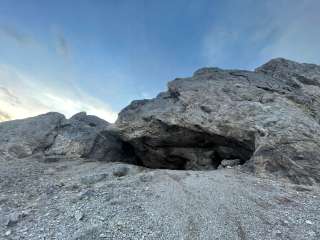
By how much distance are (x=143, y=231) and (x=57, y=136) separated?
22.3m

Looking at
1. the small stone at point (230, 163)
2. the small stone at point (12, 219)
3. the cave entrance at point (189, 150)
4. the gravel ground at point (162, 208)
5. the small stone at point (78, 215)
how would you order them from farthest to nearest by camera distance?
the cave entrance at point (189, 150), the small stone at point (230, 163), the small stone at point (12, 219), the small stone at point (78, 215), the gravel ground at point (162, 208)

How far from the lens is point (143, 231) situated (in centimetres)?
948

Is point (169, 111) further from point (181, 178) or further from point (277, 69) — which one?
point (277, 69)

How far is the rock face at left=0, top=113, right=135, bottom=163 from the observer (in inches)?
1040

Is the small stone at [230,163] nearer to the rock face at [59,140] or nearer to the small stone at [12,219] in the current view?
the rock face at [59,140]

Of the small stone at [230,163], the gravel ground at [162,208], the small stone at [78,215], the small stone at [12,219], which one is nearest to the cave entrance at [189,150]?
the small stone at [230,163]

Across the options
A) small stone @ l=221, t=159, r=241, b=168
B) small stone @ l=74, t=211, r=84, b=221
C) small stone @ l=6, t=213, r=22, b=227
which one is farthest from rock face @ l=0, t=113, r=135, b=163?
small stone @ l=74, t=211, r=84, b=221

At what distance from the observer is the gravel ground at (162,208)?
31.6 ft

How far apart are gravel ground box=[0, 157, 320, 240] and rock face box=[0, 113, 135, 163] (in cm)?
984

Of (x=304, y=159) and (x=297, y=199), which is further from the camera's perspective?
(x=304, y=159)

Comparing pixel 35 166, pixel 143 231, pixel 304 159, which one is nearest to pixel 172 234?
pixel 143 231

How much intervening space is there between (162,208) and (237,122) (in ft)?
41.6

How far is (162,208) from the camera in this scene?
11195 millimetres

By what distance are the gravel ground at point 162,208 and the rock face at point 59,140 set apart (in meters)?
9.84
